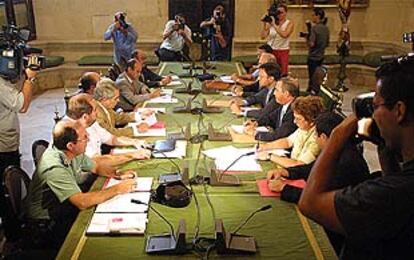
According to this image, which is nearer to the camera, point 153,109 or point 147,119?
point 147,119

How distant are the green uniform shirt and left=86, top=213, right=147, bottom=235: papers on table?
0.89 ft

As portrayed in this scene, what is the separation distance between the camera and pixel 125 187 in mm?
2877

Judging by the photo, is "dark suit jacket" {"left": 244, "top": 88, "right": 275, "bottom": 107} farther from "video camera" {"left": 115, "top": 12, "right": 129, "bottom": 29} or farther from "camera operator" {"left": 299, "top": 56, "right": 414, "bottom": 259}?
"camera operator" {"left": 299, "top": 56, "right": 414, "bottom": 259}

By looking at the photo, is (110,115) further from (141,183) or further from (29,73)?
(141,183)

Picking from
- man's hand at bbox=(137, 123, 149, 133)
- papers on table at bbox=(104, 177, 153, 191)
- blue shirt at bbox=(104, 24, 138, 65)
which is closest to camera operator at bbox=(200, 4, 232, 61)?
blue shirt at bbox=(104, 24, 138, 65)

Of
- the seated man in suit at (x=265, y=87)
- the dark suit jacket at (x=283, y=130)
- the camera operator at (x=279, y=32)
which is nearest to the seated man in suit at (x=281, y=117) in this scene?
the dark suit jacket at (x=283, y=130)

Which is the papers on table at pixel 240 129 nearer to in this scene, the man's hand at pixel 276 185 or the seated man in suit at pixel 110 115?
the seated man in suit at pixel 110 115

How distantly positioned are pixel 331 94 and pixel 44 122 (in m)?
4.10

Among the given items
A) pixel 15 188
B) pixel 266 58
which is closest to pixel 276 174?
pixel 15 188

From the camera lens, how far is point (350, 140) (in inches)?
65.5

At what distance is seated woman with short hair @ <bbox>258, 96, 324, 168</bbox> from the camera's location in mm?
3361

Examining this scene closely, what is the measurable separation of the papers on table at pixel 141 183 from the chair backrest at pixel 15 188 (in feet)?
1.64

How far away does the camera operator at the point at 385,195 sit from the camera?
147 centimetres

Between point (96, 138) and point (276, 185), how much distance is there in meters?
1.51
